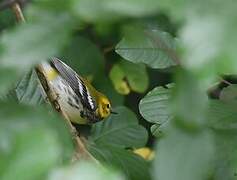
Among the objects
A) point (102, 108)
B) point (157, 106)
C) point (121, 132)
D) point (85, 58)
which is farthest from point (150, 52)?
point (102, 108)

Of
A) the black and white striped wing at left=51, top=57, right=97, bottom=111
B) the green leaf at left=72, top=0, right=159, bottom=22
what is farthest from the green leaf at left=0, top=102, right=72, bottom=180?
the black and white striped wing at left=51, top=57, right=97, bottom=111

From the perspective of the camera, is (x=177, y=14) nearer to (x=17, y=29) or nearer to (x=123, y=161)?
(x=17, y=29)

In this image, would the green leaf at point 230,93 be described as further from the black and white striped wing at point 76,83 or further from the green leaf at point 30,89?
the black and white striped wing at point 76,83

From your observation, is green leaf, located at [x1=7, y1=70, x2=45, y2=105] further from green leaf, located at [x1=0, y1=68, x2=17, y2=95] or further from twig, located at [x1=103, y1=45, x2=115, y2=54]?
green leaf, located at [x1=0, y1=68, x2=17, y2=95]

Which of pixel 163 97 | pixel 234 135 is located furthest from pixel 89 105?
pixel 234 135

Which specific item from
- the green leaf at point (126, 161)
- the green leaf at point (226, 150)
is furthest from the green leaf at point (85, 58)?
the green leaf at point (226, 150)

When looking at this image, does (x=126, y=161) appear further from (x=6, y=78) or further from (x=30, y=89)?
(x=6, y=78)
